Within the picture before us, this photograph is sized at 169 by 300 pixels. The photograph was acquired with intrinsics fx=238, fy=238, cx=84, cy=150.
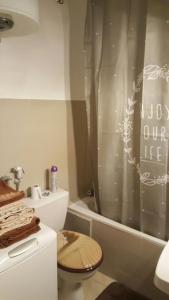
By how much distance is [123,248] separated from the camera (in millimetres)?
1778

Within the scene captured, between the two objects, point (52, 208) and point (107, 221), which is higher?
point (52, 208)

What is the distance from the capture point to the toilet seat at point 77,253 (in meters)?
1.47

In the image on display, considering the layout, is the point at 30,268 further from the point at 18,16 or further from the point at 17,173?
the point at 18,16

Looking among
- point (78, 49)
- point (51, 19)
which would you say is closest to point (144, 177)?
point (78, 49)

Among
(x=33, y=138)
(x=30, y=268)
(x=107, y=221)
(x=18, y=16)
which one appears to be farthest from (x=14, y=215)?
(x=18, y=16)

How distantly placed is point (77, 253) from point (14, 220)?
571 mm

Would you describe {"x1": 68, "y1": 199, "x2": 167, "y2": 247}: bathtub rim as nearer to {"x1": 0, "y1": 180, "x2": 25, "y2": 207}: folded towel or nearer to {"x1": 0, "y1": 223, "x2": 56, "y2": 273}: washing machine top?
{"x1": 0, "y1": 223, "x2": 56, "y2": 273}: washing machine top

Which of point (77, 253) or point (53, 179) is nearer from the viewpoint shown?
point (77, 253)

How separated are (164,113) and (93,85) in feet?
2.05

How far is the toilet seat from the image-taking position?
1.47 metres

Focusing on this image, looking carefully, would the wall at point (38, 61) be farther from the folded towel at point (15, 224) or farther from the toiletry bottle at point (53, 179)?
the folded towel at point (15, 224)

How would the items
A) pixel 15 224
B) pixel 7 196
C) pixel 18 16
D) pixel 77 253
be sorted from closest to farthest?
pixel 18 16 < pixel 15 224 < pixel 7 196 < pixel 77 253

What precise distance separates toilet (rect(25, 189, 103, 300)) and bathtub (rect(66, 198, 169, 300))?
0.19 meters

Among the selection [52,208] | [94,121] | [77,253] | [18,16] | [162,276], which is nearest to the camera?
[162,276]
